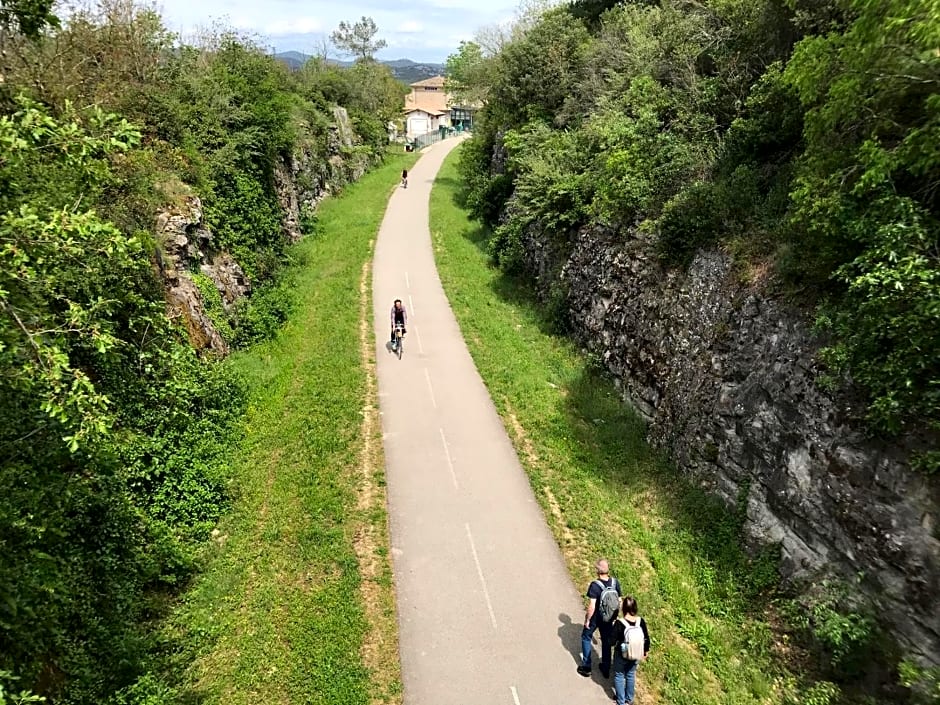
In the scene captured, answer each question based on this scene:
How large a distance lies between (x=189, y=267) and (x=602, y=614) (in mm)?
15565

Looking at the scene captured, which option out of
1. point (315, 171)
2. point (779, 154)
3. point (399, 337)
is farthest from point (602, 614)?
point (315, 171)

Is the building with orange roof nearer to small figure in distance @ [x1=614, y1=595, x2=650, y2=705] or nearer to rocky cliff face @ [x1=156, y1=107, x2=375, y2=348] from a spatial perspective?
rocky cliff face @ [x1=156, y1=107, x2=375, y2=348]

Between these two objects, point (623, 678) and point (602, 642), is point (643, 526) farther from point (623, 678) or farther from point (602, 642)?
point (623, 678)

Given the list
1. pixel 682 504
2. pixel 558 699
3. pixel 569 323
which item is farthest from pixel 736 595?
pixel 569 323

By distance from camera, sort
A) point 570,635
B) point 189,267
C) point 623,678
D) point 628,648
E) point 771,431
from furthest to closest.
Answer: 1. point 189,267
2. point 771,431
3. point 570,635
4. point 623,678
5. point 628,648

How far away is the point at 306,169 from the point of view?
3434 centimetres

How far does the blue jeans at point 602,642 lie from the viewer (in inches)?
348

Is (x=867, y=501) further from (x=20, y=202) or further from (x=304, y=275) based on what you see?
(x=304, y=275)

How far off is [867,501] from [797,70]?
7.06m

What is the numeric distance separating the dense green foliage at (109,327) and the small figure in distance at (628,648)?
7111 mm

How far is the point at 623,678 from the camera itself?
839cm

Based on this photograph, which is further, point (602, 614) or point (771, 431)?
point (771, 431)

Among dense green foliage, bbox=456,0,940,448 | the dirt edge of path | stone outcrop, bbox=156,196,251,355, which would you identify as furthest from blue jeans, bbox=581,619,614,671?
stone outcrop, bbox=156,196,251,355

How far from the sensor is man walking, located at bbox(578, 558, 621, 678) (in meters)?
8.70
